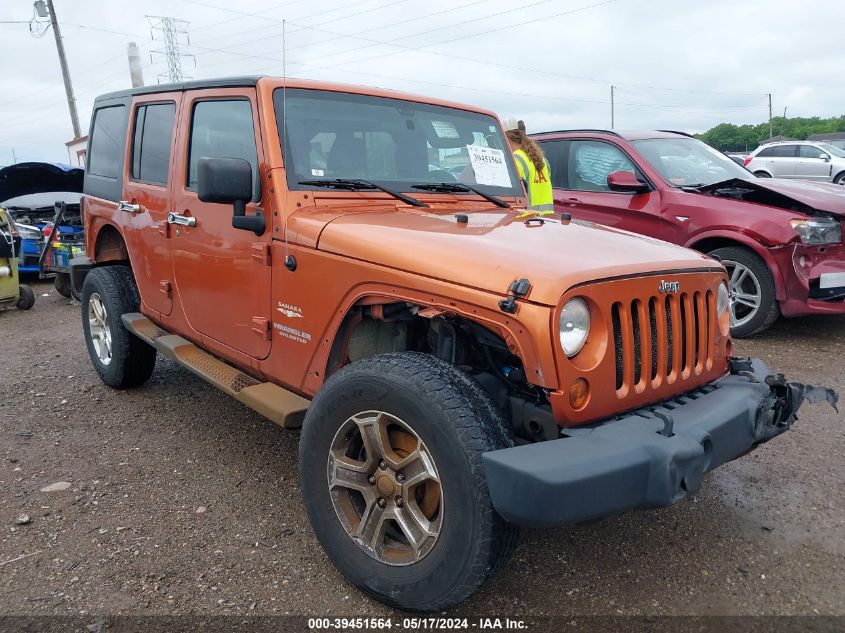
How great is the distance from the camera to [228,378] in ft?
11.3

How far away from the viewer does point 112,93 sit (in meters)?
4.84

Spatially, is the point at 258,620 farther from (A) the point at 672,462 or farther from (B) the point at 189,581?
(A) the point at 672,462

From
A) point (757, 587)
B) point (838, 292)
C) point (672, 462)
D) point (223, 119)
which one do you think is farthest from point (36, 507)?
point (838, 292)

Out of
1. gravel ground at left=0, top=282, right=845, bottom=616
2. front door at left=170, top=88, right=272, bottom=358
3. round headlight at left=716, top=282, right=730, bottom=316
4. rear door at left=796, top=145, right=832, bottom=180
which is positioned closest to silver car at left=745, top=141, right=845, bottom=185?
rear door at left=796, top=145, right=832, bottom=180

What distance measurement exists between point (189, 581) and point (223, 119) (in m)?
2.24

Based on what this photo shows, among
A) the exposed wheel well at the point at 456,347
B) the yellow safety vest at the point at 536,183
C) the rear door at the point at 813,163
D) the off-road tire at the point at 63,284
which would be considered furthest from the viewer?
the rear door at the point at 813,163

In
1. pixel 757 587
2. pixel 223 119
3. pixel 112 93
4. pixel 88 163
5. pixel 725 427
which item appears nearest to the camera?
pixel 725 427

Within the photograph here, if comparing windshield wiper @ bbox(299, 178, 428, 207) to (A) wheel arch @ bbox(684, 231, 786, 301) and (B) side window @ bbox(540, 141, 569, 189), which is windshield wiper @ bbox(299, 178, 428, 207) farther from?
(B) side window @ bbox(540, 141, 569, 189)

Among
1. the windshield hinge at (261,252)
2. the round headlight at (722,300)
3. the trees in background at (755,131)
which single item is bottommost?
the round headlight at (722,300)

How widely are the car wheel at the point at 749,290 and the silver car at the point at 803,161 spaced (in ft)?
46.9

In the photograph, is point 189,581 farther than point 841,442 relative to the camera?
No

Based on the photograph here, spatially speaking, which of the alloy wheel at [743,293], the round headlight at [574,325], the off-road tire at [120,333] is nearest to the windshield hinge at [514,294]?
the round headlight at [574,325]

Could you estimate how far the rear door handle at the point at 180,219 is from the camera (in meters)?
3.63

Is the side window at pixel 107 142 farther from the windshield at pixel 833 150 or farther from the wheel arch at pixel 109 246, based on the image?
the windshield at pixel 833 150
